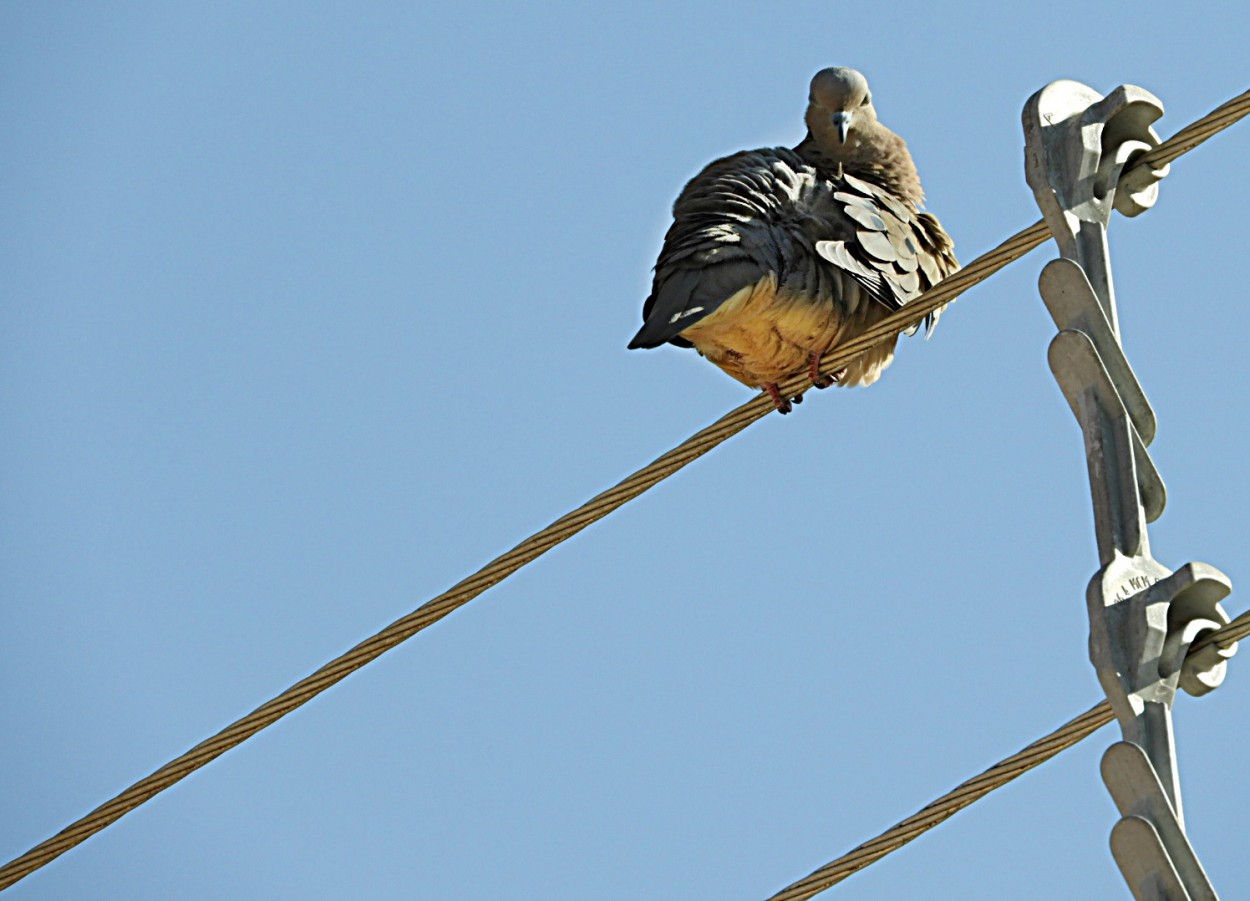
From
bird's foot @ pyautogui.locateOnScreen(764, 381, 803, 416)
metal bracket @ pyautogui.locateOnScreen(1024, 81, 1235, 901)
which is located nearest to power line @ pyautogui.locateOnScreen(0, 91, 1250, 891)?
metal bracket @ pyautogui.locateOnScreen(1024, 81, 1235, 901)

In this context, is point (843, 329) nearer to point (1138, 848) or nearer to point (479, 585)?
point (479, 585)

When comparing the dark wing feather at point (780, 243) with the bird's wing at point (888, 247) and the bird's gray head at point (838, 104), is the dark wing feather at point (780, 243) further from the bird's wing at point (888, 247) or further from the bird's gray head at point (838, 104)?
the bird's gray head at point (838, 104)

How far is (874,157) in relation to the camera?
5656 mm

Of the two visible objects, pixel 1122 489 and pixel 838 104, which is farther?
pixel 838 104

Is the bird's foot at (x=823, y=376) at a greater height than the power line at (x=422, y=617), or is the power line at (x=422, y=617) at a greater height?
the bird's foot at (x=823, y=376)

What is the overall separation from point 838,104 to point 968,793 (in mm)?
2877

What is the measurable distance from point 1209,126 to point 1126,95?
0.52 feet

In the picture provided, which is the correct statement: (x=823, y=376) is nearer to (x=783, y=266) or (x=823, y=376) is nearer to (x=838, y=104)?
(x=783, y=266)

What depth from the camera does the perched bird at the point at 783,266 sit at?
4785 mm

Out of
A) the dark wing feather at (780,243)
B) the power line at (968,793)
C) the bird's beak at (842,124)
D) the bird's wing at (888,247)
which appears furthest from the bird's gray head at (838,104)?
the power line at (968,793)

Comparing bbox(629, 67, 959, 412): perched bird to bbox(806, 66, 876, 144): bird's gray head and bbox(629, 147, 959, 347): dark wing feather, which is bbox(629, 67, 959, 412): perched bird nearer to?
bbox(629, 147, 959, 347): dark wing feather

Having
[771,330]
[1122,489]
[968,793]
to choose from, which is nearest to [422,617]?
[968,793]

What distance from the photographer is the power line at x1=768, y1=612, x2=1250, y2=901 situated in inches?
124

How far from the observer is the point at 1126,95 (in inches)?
141
